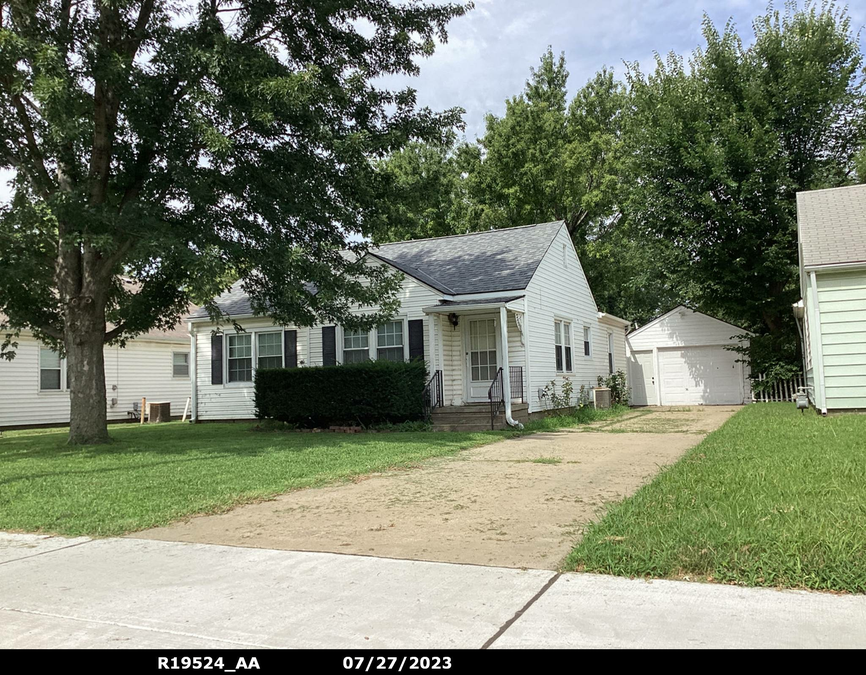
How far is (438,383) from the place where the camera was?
1588 centimetres

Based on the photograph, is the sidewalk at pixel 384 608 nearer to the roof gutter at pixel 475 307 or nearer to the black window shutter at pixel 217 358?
the roof gutter at pixel 475 307

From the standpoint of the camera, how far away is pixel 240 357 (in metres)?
19.4

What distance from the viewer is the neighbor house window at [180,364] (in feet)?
84.9

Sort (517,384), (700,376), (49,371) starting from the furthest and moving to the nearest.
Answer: (700,376)
(49,371)
(517,384)

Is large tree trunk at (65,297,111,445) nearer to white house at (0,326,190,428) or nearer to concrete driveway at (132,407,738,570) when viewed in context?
white house at (0,326,190,428)

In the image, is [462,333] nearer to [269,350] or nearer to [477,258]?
[477,258]

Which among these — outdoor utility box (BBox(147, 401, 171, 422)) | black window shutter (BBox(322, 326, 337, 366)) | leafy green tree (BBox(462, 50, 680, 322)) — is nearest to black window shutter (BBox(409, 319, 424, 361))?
black window shutter (BBox(322, 326, 337, 366))

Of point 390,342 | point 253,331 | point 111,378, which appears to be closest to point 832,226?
point 390,342

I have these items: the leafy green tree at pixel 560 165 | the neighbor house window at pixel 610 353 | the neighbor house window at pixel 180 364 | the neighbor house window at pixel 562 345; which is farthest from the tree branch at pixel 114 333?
the leafy green tree at pixel 560 165

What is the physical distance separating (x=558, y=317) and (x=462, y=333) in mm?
3473

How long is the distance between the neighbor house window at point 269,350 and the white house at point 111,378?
3.90m
